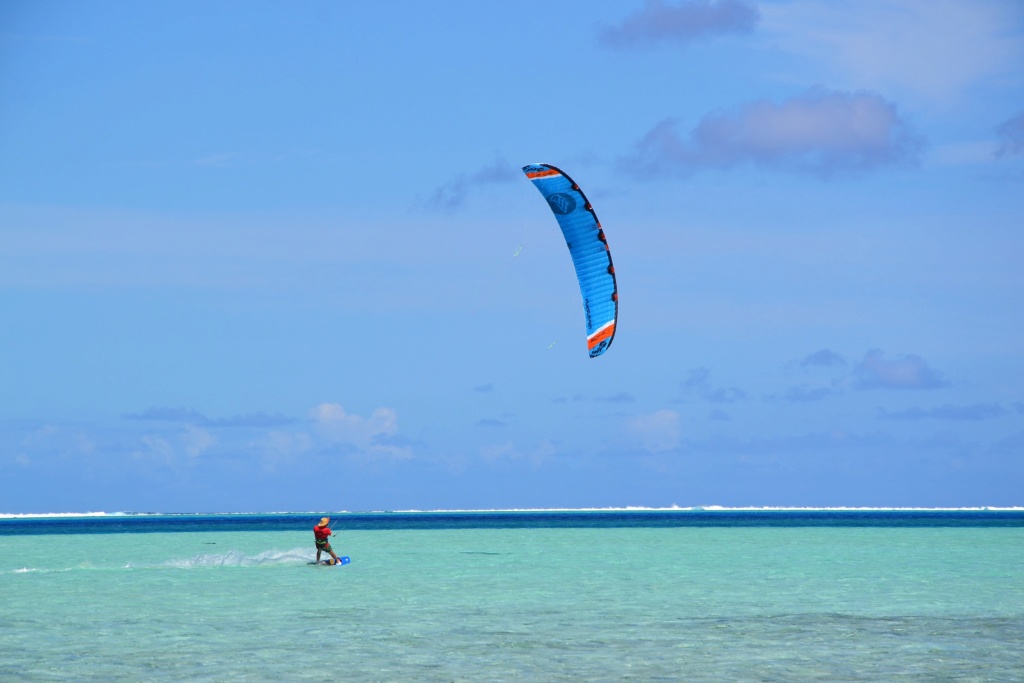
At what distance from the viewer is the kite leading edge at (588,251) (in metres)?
26.4

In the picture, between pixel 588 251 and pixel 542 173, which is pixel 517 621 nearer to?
pixel 588 251

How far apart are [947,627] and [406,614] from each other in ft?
28.8

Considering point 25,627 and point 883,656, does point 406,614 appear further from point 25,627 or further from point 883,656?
point 883,656

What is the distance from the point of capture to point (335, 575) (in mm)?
30141

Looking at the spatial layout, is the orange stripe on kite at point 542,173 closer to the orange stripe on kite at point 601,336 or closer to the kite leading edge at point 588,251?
the kite leading edge at point 588,251

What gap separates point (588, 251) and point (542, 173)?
1.98m

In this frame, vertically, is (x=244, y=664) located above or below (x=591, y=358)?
below

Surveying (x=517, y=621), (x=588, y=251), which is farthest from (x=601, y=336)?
(x=517, y=621)

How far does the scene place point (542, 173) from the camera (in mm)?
26734

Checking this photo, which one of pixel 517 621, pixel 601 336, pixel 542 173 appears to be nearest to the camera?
pixel 517 621

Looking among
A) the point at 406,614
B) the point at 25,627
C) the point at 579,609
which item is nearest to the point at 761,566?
the point at 579,609

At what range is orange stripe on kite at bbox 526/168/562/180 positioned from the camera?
26255mm

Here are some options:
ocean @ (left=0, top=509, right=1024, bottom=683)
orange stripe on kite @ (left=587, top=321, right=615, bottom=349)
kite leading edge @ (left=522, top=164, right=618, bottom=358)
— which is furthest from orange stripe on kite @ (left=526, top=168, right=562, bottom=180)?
ocean @ (left=0, top=509, right=1024, bottom=683)

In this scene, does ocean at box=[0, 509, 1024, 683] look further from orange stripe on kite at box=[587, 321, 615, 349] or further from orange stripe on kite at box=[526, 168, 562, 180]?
orange stripe on kite at box=[526, 168, 562, 180]
